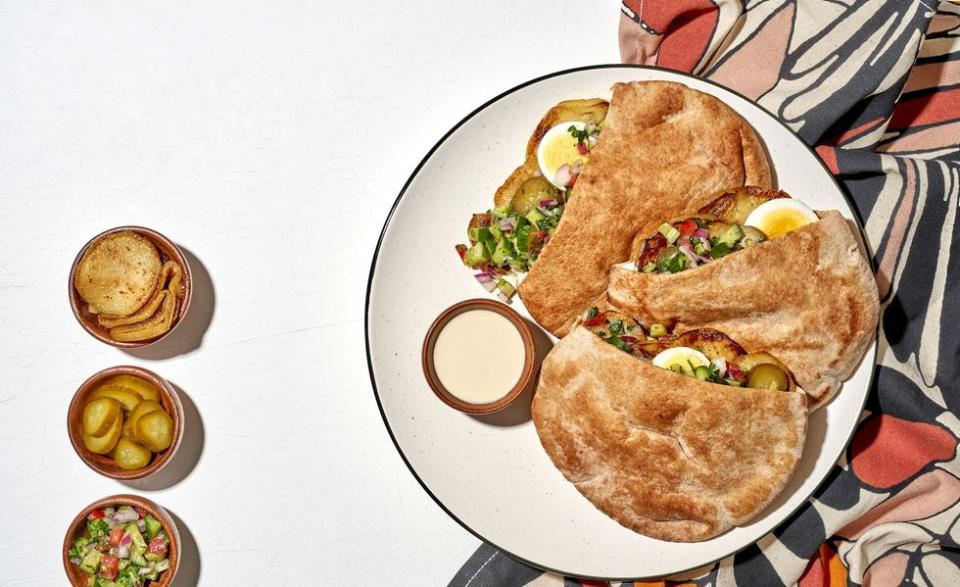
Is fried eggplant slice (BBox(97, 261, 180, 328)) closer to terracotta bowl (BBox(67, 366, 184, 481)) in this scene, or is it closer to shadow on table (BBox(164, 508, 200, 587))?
terracotta bowl (BBox(67, 366, 184, 481))

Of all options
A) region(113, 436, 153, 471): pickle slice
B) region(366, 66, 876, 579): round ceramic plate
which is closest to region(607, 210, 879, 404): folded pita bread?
region(366, 66, 876, 579): round ceramic plate

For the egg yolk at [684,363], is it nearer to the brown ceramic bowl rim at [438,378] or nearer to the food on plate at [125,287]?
the brown ceramic bowl rim at [438,378]

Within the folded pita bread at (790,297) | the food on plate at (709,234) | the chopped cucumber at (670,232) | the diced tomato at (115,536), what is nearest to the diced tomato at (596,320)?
the folded pita bread at (790,297)

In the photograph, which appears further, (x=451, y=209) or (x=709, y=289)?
(x=451, y=209)

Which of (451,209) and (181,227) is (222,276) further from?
(451,209)

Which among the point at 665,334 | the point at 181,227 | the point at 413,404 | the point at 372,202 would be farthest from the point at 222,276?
the point at 665,334

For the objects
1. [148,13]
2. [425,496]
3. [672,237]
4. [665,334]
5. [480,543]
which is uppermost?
[148,13]
